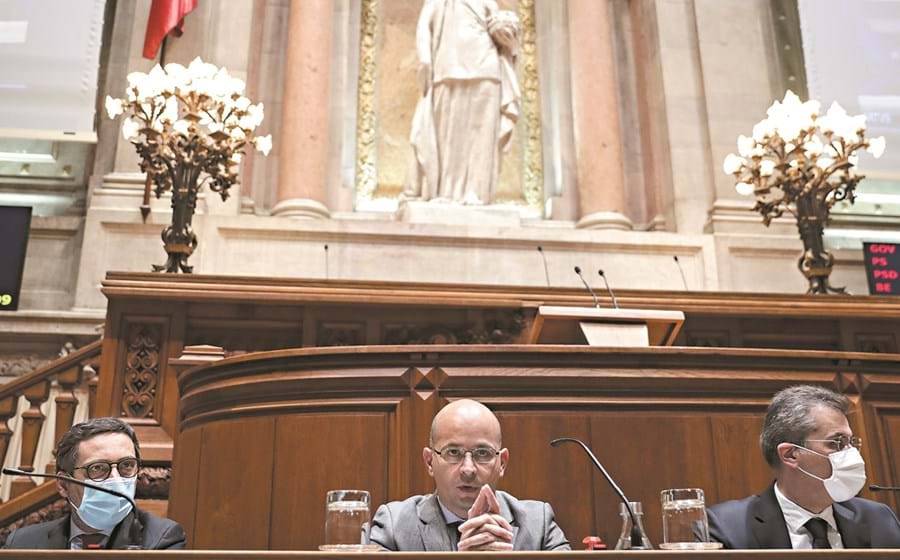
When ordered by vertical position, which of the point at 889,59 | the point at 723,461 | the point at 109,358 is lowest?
the point at 723,461

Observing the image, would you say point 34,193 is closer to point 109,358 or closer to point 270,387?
point 109,358

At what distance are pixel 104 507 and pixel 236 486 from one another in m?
0.85

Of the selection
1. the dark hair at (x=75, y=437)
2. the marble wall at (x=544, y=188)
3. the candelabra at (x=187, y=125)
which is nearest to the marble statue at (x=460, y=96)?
the marble wall at (x=544, y=188)

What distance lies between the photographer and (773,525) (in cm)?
273

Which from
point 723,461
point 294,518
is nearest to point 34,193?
point 294,518

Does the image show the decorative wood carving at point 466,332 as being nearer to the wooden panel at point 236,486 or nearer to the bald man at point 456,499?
the wooden panel at point 236,486

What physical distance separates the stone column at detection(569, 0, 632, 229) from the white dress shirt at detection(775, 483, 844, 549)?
6.19 m

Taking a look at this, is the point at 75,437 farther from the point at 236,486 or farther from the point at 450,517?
the point at 450,517

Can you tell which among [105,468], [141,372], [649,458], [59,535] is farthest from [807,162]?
[59,535]

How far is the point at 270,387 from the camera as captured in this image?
3.64 meters

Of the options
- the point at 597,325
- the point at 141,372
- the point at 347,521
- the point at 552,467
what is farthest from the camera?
the point at 141,372

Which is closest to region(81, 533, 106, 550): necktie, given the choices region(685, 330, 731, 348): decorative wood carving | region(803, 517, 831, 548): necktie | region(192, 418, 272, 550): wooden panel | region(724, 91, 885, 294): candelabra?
region(192, 418, 272, 550): wooden panel

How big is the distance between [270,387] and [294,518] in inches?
20.2

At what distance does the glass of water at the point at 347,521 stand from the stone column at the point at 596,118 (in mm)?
6893
